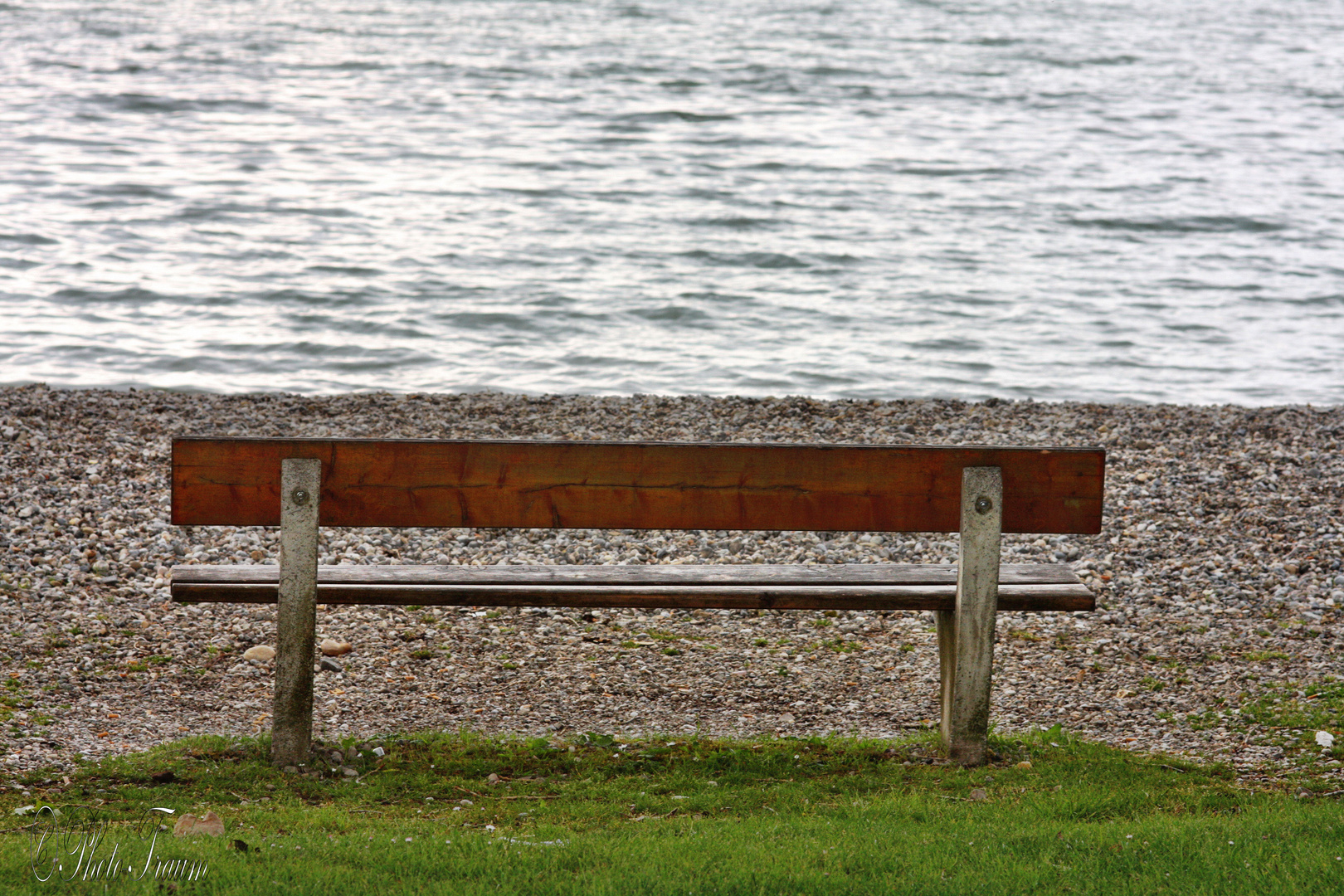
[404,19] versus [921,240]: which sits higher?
[404,19]

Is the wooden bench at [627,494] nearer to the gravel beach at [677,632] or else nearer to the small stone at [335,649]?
the gravel beach at [677,632]

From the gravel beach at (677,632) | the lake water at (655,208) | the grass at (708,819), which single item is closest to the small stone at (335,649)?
the gravel beach at (677,632)

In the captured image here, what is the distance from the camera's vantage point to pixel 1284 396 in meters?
12.1

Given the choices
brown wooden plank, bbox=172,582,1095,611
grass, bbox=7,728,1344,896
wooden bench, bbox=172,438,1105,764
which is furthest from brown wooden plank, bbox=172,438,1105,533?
grass, bbox=7,728,1344,896

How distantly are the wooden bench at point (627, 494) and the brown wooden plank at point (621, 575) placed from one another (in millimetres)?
195

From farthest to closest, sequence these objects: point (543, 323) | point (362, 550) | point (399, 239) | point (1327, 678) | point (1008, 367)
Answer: point (399, 239), point (543, 323), point (1008, 367), point (362, 550), point (1327, 678)

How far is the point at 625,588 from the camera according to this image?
3.75 meters

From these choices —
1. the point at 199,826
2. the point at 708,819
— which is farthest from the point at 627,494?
the point at 199,826

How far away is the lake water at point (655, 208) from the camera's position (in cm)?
1316

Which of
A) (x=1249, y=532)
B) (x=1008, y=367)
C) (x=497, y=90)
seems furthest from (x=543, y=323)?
(x=497, y=90)

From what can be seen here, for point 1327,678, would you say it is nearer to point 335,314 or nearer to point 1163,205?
point 335,314

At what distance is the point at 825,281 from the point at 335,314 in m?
6.48

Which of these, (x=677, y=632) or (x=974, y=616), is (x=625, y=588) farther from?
(x=677, y=632)

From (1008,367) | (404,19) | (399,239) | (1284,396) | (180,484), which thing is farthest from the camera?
(404,19)
